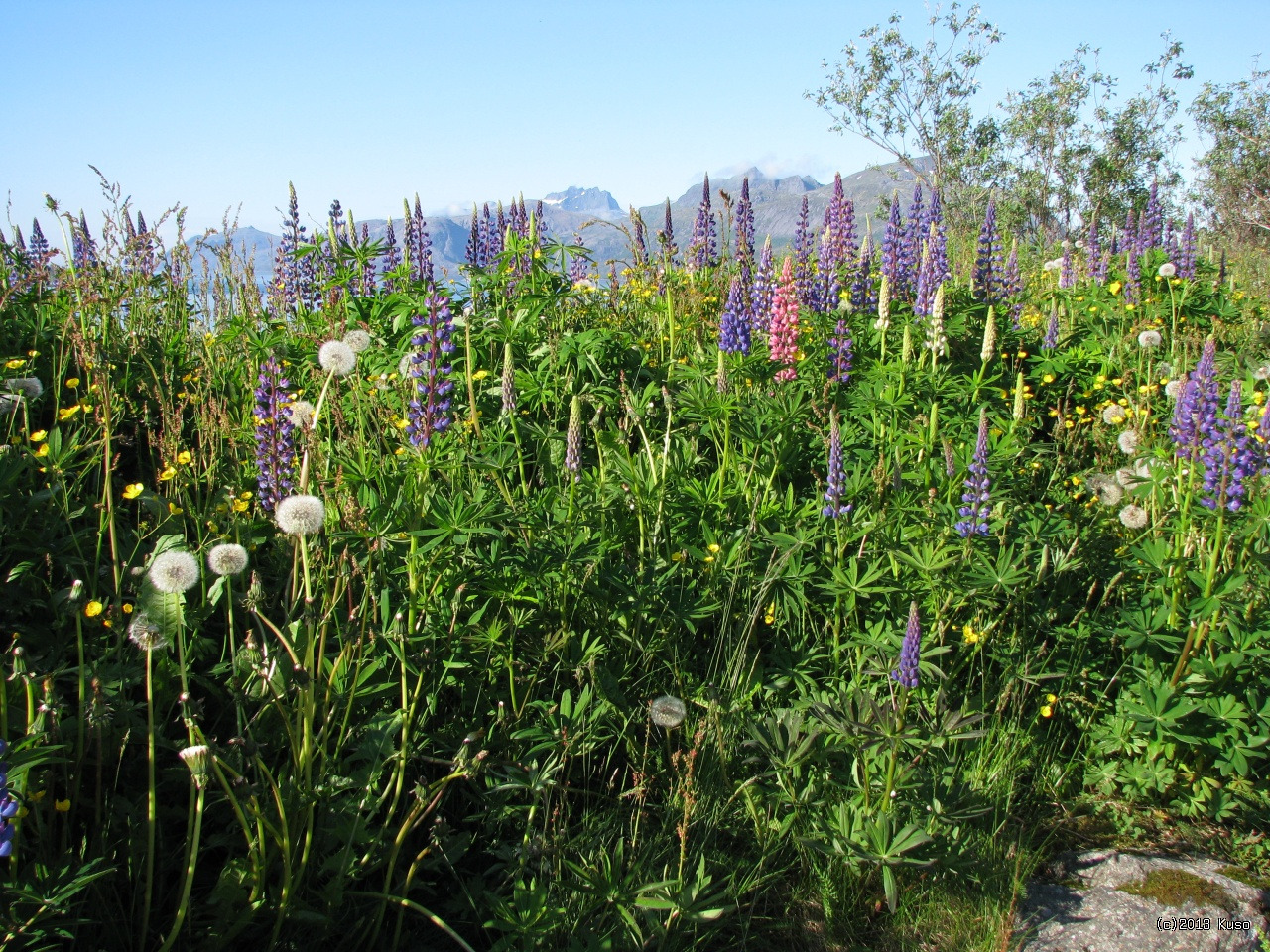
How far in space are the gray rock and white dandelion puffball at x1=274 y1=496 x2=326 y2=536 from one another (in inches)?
81.5

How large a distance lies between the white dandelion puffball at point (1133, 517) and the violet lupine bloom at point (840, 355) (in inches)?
53.9

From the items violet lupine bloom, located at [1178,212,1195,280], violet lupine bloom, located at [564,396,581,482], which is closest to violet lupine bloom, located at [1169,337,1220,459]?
violet lupine bloom, located at [564,396,581,482]

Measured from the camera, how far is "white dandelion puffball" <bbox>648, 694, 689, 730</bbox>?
2301 mm

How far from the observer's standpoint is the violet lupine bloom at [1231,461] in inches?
105

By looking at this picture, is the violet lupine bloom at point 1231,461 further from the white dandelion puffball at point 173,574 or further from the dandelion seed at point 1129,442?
the white dandelion puffball at point 173,574

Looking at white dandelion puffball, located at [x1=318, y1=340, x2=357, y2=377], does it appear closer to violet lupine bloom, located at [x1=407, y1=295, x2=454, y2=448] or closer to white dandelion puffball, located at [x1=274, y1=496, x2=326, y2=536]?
violet lupine bloom, located at [x1=407, y1=295, x2=454, y2=448]

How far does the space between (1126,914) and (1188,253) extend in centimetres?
555

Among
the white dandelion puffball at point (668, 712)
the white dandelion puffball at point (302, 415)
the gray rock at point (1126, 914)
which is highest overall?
the white dandelion puffball at point (302, 415)

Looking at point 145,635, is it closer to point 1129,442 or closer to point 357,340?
point 357,340

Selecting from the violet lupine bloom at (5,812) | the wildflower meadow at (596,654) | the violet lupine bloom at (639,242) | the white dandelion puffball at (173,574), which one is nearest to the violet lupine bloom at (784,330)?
the wildflower meadow at (596,654)

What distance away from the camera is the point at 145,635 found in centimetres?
187

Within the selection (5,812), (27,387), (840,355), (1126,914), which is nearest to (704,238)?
(840,355)

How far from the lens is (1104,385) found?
4695mm

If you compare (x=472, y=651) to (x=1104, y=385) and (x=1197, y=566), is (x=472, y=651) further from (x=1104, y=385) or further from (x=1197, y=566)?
(x=1104, y=385)
